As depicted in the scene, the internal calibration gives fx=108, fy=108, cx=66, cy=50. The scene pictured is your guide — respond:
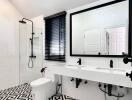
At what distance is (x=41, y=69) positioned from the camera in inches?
122

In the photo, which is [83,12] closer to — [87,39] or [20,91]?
[87,39]

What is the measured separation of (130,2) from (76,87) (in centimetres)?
194

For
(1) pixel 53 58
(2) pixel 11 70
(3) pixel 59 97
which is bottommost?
(3) pixel 59 97

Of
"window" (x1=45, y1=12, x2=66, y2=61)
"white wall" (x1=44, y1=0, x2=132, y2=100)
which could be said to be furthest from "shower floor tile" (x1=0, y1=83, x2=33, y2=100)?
"window" (x1=45, y1=12, x2=66, y2=61)

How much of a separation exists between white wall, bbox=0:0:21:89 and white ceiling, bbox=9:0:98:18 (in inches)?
10.6

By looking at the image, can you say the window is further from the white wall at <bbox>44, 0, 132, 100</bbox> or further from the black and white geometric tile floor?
the black and white geometric tile floor

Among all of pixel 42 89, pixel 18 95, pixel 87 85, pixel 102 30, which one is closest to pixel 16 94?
pixel 18 95

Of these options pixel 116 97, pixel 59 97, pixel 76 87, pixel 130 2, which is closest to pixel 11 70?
pixel 59 97

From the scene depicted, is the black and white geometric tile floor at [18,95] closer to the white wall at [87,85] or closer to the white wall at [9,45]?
the white wall at [87,85]

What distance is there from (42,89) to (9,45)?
5.87 feet

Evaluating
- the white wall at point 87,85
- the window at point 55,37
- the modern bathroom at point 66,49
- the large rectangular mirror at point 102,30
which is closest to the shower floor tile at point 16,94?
the modern bathroom at point 66,49

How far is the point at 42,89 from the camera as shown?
2.36 m

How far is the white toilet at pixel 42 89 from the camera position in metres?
2.26

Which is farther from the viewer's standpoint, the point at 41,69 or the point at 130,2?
the point at 41,69
